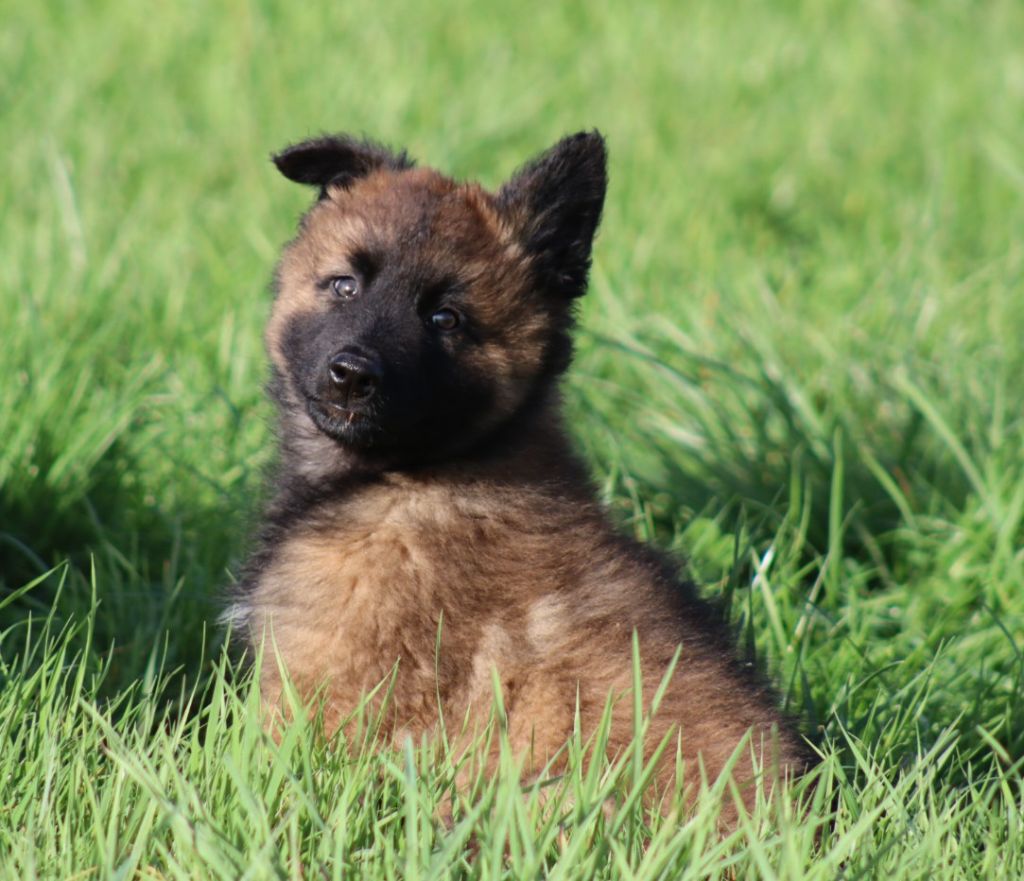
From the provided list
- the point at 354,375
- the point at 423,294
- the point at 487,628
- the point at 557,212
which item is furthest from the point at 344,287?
the point at 487,628

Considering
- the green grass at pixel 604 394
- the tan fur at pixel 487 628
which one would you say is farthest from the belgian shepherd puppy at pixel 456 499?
the green grass at pixel 604 394

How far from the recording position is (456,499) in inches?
126

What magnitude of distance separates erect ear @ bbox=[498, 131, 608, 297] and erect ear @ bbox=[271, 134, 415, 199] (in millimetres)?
363

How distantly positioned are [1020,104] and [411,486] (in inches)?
221

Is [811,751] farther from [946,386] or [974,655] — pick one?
[946,386]

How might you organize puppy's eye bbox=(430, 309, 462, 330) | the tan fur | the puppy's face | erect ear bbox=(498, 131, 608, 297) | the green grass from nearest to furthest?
1. the green grass
2. the tan fur
3. the puppy's face
4. puppy's eye bbox=(430, 309, 462, 330)
5. erect ear bbox=(498, 131, 608, 297)

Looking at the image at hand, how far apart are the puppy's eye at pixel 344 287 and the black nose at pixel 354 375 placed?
0.96ft

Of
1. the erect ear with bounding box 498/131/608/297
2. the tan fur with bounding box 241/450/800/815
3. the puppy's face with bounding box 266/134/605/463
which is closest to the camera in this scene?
the tan fur with bounding box 241/450/800/815

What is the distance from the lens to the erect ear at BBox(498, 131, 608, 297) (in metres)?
3.49

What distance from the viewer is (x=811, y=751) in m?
3.11

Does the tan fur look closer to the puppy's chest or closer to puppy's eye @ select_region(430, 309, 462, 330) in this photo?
the puppy's chest

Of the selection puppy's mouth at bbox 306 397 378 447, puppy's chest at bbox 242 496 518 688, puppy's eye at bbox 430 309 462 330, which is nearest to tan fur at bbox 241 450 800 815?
A: puppy's chest at bbox 242 496 518 688

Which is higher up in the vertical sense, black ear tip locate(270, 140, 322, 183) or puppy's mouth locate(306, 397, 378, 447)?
black ear tip locate(270, 140, 322, 183)

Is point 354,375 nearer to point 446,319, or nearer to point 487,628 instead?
point 446,319
